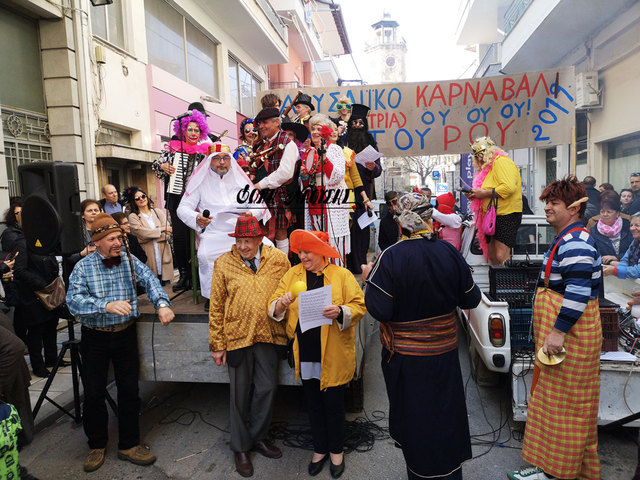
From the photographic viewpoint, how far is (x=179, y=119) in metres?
4.96

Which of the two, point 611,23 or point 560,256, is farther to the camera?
point 611,23

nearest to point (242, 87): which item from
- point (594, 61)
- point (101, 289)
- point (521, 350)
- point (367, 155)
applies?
point (594, 61)

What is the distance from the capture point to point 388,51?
8762 cm

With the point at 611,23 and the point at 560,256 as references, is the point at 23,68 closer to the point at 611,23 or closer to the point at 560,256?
the point at 560,256

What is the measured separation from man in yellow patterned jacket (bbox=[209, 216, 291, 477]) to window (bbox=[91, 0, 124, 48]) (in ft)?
27.9

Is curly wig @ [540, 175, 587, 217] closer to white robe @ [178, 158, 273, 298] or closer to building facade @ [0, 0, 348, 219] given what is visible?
white robe @ [178, 158, 273, 298]

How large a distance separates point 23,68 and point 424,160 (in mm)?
44793

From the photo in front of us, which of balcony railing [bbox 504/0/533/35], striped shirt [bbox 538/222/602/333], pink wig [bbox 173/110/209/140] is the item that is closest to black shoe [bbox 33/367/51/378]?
pink wig [bbox 173/110/209/140]

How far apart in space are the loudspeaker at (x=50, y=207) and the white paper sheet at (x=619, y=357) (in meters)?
4.46

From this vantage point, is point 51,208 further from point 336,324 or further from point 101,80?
point 101,80

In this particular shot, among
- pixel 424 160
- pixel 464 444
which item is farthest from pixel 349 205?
pixel 424 160

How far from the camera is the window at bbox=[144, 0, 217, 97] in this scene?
11.9 m

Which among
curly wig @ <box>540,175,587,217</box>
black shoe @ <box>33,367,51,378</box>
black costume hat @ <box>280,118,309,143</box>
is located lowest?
black shoe @ <box>33,367,51,378</box>

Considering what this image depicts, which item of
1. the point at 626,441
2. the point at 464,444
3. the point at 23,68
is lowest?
the point at 626,441
